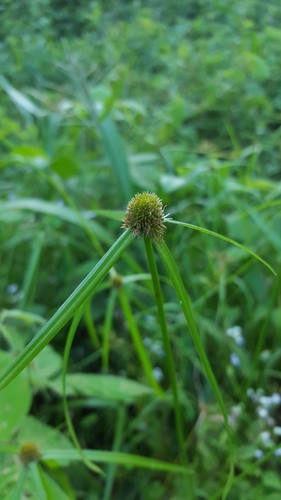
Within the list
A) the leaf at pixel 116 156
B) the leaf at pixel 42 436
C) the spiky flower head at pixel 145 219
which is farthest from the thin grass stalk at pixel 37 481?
the leaf at pixel 116 156

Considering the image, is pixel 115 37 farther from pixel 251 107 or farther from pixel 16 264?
pixel 16 264

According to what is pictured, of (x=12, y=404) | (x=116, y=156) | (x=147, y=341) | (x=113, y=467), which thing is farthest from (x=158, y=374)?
(x=116, y=156)

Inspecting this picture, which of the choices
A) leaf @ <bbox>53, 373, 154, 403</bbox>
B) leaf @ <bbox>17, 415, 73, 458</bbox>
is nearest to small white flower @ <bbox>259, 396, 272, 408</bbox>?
leaf @ <bbox>53, 373, 154, 403</bbox>

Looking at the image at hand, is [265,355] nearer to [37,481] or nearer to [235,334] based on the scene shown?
[235,334]

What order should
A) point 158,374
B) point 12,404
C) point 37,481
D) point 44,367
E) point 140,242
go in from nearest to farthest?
point 37,481 < point 12,404 < point 44,367 < point 158,374 < point 140,242

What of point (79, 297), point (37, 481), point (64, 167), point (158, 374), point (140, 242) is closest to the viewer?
point (79, 297)
